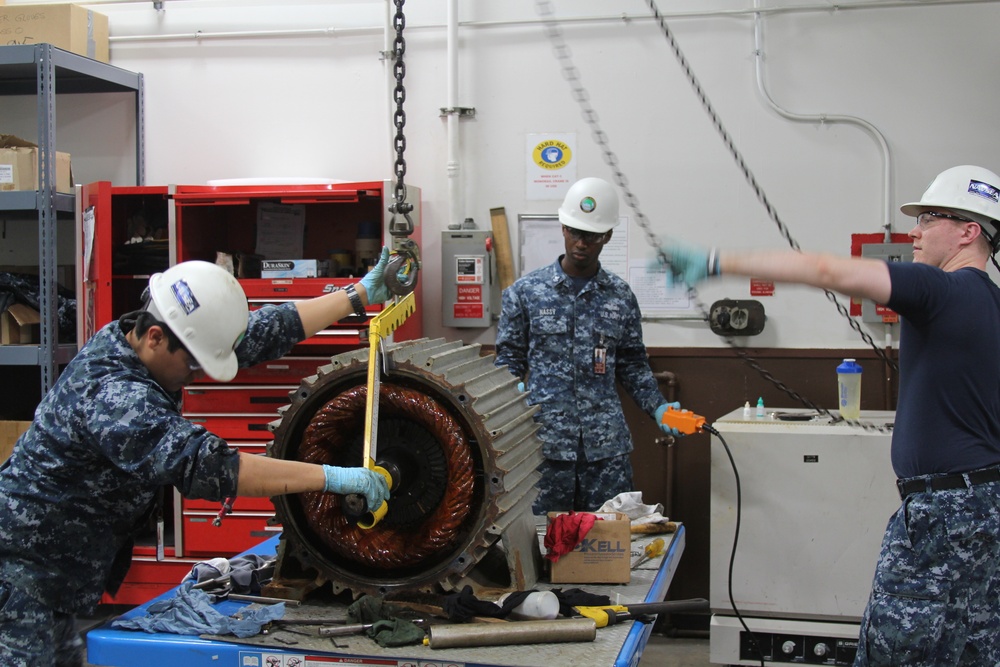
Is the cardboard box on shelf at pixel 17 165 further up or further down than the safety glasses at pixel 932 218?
further up

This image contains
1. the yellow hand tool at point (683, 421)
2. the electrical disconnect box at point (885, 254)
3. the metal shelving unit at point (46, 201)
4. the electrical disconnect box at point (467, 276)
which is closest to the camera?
the yellow hand tool at point (683, 421)

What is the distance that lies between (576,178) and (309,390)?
2.10 meters

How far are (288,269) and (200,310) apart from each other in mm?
1882

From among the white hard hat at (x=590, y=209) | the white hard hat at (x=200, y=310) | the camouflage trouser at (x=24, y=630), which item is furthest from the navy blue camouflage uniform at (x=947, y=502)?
the camouflage trouser at (x=24, y=630)

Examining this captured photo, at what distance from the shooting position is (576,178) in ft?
12.5

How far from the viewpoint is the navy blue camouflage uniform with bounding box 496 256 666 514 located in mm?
2893

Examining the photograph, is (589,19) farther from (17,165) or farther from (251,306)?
(17,165)

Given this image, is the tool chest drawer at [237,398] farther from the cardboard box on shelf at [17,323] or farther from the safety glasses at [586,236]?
the safety glasses at [586,236]

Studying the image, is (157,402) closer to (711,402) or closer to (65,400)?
(65,400)

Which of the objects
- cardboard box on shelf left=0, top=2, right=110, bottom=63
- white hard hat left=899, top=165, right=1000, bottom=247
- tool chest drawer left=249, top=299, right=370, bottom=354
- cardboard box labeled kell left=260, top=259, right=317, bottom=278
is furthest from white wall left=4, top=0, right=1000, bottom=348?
white hard hat left=899, top=165, right=1000, bottom=247

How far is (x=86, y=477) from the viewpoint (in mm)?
1717

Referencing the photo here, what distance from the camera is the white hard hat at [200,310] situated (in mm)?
1716

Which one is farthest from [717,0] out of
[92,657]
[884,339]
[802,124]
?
[92,657]

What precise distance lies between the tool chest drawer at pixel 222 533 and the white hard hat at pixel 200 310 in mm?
1970
